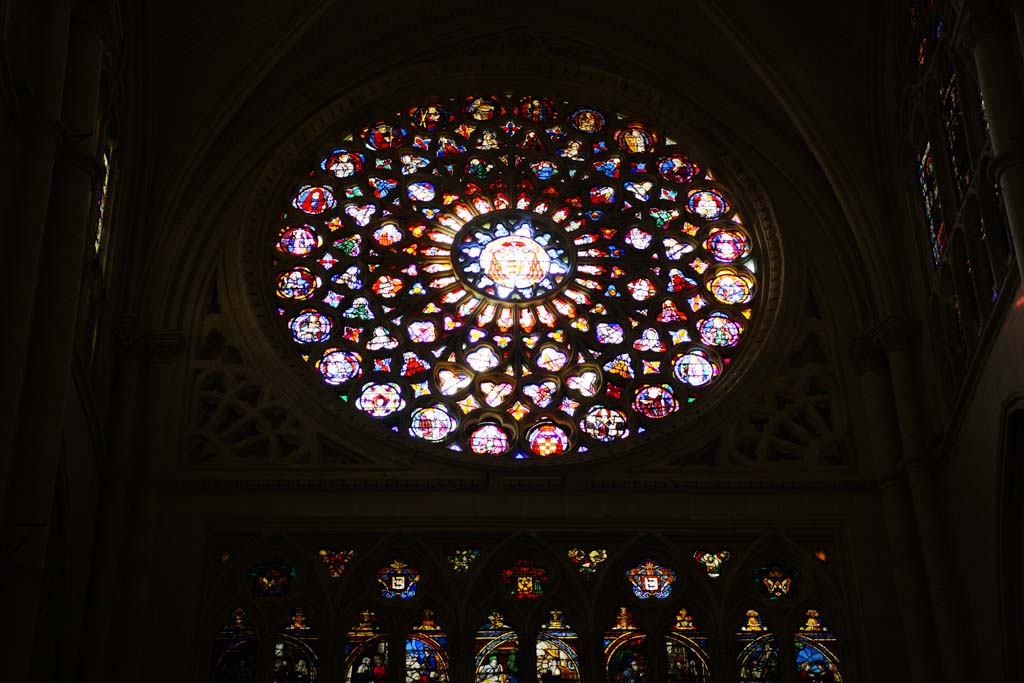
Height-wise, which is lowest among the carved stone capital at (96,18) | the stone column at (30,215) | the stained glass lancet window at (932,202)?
the stone column at (30,215)

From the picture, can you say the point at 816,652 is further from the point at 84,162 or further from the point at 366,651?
the point at 84,162

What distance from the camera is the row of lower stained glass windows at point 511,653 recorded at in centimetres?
1435

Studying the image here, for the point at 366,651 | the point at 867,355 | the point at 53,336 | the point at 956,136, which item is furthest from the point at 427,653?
the point at 956,136

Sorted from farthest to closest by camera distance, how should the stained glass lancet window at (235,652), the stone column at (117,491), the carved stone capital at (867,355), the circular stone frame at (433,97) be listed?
1. the carved stone capital at (867,355)
2. the circular stone frame at (433,97)
3. the stained glass lancet window at (235,652)
4. the stone column at (117,491)

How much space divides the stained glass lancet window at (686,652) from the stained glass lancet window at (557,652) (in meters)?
0.81

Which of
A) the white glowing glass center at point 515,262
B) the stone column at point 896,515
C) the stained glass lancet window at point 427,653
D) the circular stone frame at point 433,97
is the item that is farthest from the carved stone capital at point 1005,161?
the stained glass lancet window at point 427,653

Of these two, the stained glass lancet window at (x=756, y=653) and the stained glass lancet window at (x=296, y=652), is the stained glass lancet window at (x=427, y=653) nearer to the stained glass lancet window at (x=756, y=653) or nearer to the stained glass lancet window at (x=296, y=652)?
the stained glass lancet window at (x=296, y=652)

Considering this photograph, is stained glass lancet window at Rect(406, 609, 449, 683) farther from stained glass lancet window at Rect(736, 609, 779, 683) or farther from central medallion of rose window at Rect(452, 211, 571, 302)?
central medallion of rose window at Rect(452, 211, 571, 302)

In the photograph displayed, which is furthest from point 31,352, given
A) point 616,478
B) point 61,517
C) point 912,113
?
point 912,113

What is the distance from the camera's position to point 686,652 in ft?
47.6

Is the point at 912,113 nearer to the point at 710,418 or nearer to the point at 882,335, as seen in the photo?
the point at 882,335

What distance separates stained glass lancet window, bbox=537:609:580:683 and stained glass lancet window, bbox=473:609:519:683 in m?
0.23

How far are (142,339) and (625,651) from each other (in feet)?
17.3

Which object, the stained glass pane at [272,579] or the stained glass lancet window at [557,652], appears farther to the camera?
the stained glass pane at [272,579]
